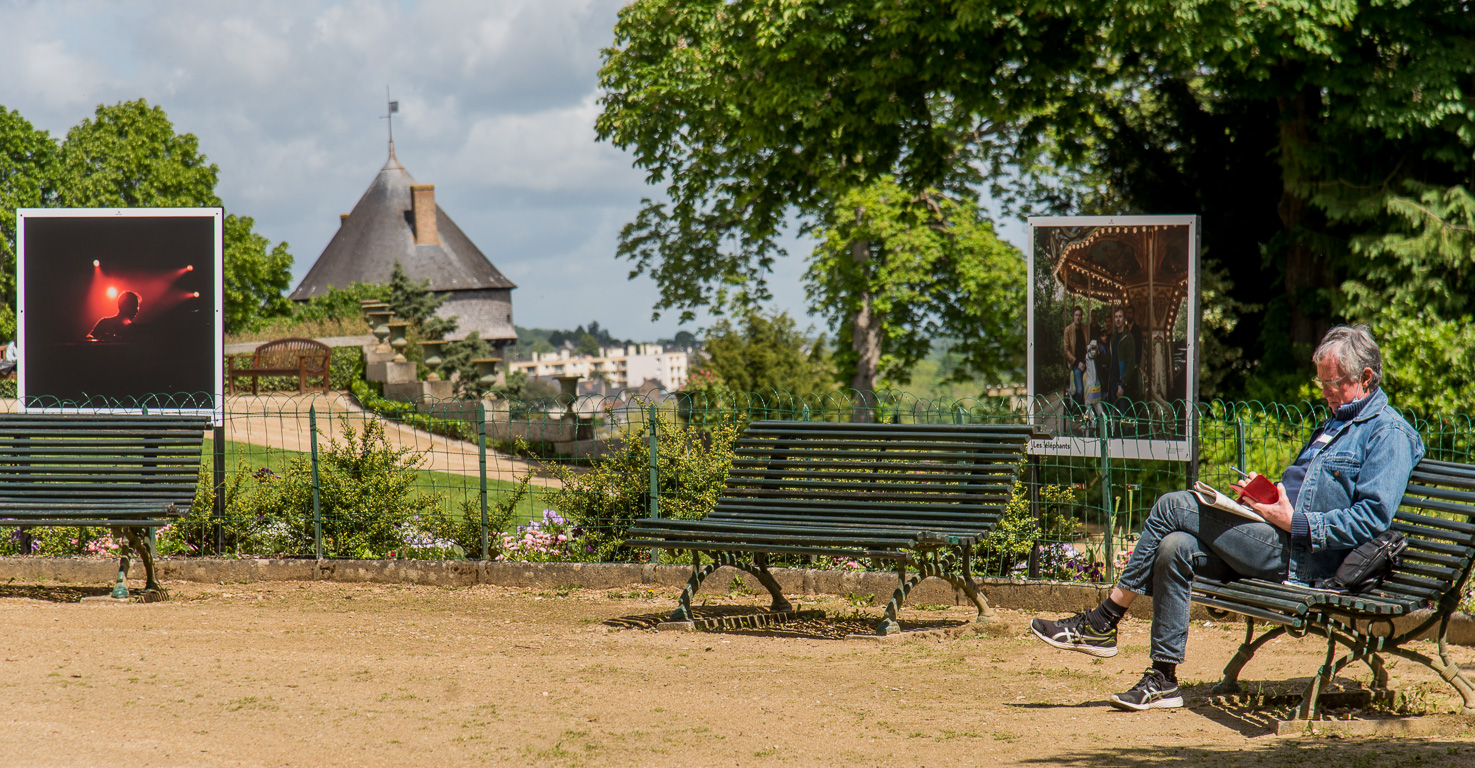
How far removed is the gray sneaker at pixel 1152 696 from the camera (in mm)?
5125

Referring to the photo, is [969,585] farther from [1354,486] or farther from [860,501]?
[1354,486]

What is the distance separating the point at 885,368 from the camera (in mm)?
30531

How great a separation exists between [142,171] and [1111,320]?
4387 cm

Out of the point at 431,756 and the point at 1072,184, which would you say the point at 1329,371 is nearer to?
the point at 431,756

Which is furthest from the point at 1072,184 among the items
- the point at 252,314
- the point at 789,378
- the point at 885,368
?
the point at 252,314

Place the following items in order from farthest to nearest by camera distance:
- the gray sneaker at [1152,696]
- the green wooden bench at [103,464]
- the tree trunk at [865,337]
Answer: the tree trunk at [865,337], the green wooden bench at [103,464], the gray sneaker at [1152,696]

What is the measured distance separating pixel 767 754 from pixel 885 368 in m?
26.3

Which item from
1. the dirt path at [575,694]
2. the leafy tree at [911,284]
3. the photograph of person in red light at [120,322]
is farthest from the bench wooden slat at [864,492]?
the leafy tree at [911,284]

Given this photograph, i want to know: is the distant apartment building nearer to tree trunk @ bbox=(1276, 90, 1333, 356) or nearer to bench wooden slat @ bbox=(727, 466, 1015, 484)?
tree trunk @ bbox=(1276, 90, 1333, 356)

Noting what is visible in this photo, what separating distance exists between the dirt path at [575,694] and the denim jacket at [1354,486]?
2.34 ft

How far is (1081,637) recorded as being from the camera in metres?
5.43

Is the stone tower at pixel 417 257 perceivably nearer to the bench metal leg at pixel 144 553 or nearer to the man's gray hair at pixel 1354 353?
the bench metal leg at pixel 144 553

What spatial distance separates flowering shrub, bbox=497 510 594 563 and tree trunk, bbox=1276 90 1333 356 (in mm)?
10072

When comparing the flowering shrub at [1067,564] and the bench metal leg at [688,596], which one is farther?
the flowering shrub at [1067,564]
